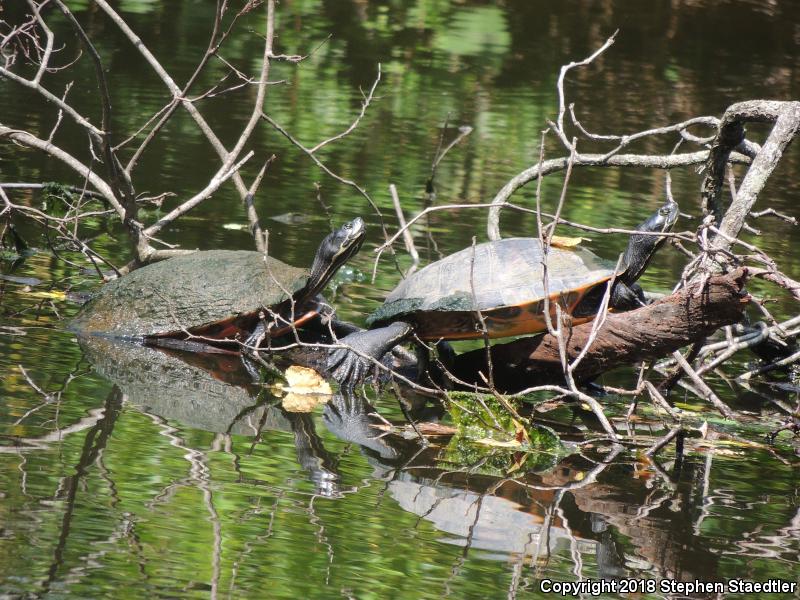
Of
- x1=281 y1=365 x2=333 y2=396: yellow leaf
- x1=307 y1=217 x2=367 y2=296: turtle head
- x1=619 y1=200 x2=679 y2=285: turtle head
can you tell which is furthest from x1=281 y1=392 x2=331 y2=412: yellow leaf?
x1=619 y1=200 x2=679 y2=285: turtle head

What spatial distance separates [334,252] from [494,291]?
102 centimetres

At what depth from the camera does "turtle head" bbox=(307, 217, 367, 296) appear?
232 inches

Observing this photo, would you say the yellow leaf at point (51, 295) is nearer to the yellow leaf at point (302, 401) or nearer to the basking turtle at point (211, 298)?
the basking turtle at point (211, 298)

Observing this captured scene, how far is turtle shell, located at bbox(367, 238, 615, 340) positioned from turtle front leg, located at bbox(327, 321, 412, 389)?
0.10 metres

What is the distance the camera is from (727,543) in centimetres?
346

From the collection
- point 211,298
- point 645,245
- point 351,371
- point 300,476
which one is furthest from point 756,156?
point 211,298

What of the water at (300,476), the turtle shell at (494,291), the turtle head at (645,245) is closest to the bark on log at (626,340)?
the turtle shell at (494,291)

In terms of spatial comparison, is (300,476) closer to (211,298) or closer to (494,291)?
(494,291)

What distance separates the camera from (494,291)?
529 centimetres

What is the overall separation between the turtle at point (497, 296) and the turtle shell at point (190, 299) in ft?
2.22

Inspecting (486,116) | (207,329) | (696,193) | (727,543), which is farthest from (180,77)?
(727,543)

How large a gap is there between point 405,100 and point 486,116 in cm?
122

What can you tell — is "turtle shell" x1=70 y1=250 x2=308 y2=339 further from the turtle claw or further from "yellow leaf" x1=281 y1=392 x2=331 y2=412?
"yellow leaf" x1=281 y1=392 x2=331 y2=412

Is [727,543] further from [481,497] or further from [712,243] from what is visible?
[712,243]
